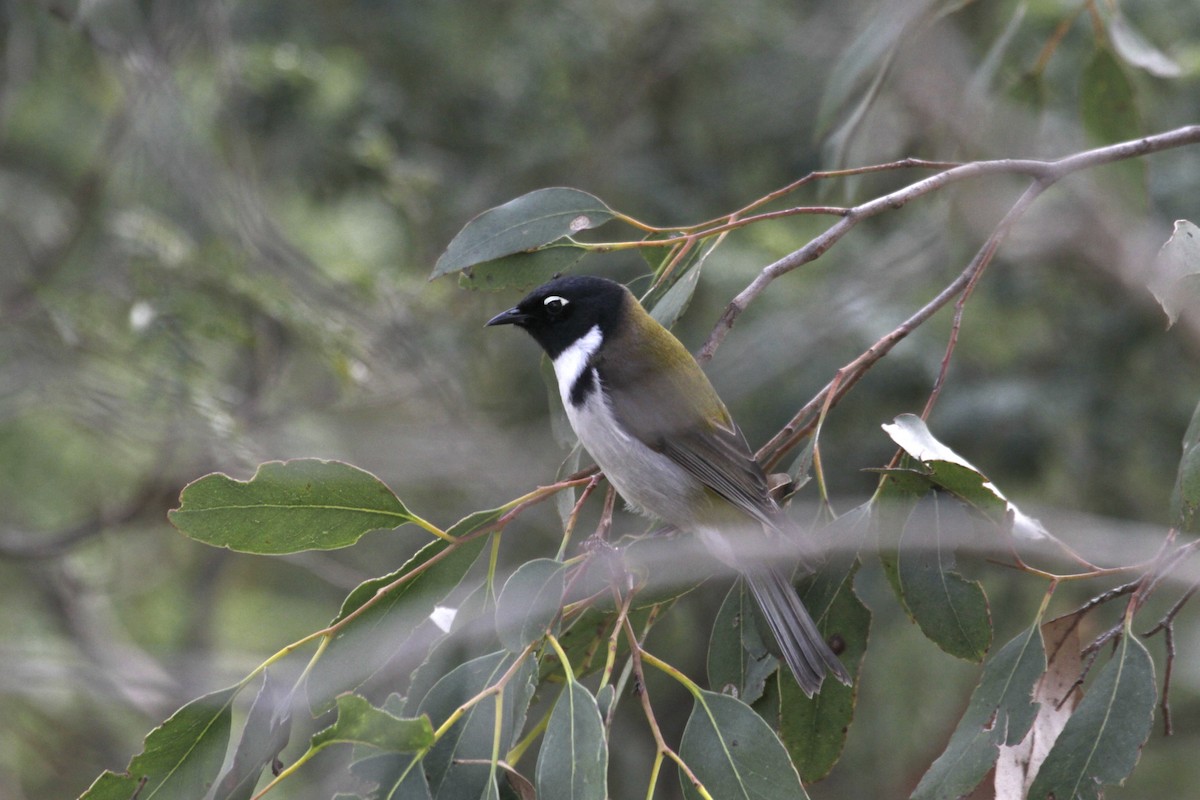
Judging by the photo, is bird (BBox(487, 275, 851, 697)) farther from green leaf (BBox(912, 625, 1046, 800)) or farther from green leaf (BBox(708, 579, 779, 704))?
green leaf (BBox(912, 625, 1046, 800))

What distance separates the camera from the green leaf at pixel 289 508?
254 centimetres

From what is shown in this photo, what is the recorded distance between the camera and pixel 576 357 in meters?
3.67

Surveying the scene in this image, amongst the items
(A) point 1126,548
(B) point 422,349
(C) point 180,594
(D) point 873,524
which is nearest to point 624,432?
(D) point 873,524

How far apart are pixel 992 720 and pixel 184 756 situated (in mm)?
1652

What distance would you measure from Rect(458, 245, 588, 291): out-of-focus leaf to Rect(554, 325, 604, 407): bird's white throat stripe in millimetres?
565

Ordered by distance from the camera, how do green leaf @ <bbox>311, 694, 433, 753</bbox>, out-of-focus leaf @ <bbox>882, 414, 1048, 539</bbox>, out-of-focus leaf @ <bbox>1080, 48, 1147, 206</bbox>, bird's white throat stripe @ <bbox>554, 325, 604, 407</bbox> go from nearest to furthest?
green leaf @ <bbox>311, 694, 433, 753</bbox> → out-of-focus leaf @ <bbox>882, 414, 1048, 539</bbox> → bird's white throat stripe @ <bbox>554, 325, 604, 407</bbox> → out-of-focus leaf @ <bbox>1080, 48, 1147, 206</bbox>

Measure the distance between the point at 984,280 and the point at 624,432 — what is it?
3.13 metres

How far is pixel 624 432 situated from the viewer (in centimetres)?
345

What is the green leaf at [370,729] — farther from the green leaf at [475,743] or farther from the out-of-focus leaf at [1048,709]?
the out-of-focus leaf at [1048,709]

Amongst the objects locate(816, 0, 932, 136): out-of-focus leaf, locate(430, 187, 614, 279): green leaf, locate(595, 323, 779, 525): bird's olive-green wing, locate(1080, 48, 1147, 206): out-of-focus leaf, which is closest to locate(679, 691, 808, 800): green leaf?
locate(595, 323, 779, 525): bird's olive-green wing

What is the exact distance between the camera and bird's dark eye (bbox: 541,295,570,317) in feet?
12.1

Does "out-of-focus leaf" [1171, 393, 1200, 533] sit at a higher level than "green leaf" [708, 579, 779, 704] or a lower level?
higher

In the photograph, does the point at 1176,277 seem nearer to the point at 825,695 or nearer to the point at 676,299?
the point at 676,299

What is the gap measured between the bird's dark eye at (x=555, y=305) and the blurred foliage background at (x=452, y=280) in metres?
1.05
